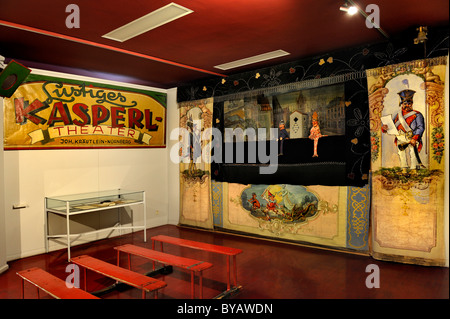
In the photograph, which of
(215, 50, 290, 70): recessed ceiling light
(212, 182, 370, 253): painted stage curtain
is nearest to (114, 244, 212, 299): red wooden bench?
(212, 182, 370, 253): painted stage curtain

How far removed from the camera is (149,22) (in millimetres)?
3648

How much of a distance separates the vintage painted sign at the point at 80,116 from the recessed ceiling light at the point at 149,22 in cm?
171

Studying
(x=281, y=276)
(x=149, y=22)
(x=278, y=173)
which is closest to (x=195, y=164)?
(x=278, y=173)

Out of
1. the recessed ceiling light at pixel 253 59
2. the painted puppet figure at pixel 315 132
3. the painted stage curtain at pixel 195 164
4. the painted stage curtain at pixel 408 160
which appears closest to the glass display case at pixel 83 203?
the painted stage curtain at pixel 195 164

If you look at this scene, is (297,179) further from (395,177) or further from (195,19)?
(195,19)

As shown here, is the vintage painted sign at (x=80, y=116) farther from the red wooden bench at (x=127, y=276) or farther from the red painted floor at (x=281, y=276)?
the red wooden bench at (x=127, y=276)

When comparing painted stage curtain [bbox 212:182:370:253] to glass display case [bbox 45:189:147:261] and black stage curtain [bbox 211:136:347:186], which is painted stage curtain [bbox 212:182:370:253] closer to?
black stage curtain [bbox 211:136:347:186]

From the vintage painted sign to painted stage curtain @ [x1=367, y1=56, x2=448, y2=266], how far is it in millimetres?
3926

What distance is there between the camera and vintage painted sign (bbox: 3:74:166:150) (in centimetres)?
484

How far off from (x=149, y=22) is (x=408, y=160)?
3425mm

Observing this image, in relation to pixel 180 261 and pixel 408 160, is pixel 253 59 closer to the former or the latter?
pixel 408 160

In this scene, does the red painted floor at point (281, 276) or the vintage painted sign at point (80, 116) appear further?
the vintage painted sign at point (80, 116)

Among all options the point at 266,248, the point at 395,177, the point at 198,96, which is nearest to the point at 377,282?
the point at 395,177

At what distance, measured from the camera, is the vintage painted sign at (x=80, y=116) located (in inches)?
191
